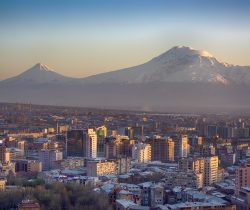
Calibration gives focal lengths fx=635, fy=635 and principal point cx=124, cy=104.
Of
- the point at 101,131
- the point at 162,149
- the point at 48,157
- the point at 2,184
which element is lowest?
the point at 2,184

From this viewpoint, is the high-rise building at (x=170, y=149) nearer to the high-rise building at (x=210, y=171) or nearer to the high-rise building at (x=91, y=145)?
the high-rise building at (x=91, y=145)

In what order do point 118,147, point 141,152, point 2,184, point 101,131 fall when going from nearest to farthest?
point 2,184 < point 141,152 < point 118,147 < point 101,131

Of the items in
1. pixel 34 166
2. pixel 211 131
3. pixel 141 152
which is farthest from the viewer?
pixel 211 131

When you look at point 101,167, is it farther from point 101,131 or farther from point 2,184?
point 101,131

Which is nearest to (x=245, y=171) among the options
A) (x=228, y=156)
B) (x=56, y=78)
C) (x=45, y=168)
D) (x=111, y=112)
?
(x=228, y=156)

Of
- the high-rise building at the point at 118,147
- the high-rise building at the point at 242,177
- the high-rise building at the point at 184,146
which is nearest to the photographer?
the high-rise building at the point at 242,177

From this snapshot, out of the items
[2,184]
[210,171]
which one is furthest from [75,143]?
[2,184]

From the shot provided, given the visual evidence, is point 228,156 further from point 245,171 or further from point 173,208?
point 173,208

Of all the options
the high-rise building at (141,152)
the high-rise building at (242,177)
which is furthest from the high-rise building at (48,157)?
the high-rise building at (242,177)
